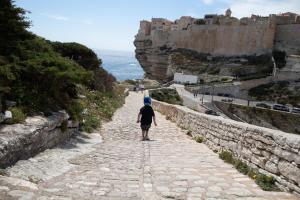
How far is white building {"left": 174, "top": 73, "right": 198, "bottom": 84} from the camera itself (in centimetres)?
6556

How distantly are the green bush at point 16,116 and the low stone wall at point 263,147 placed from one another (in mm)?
3840

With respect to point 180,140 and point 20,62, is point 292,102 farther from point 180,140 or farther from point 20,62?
point 20,62

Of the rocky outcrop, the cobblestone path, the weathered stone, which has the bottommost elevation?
the cobblestone path

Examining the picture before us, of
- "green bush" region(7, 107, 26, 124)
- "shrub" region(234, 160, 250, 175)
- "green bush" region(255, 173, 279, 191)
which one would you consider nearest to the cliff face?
"shrub" region(234, 160, 250, 175)

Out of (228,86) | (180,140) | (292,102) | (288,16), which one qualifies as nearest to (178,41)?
(288,16)

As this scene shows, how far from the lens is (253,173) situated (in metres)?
6.43

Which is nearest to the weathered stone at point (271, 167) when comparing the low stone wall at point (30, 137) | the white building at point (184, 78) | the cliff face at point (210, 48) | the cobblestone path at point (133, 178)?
the cobblestone path at point (133, 178)

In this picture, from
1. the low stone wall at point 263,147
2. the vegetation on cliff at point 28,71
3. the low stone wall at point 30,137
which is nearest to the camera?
the low stone wall at point 263,147

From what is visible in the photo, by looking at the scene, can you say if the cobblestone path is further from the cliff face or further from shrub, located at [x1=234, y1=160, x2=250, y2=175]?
the cliff face

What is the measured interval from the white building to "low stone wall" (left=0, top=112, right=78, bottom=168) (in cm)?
5761

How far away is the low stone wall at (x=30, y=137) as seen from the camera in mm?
5595

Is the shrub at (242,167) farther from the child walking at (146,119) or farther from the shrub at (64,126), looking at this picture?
the child walking at (146,119)

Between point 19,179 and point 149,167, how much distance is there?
2511 millimetres

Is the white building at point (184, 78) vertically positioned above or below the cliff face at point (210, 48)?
below
